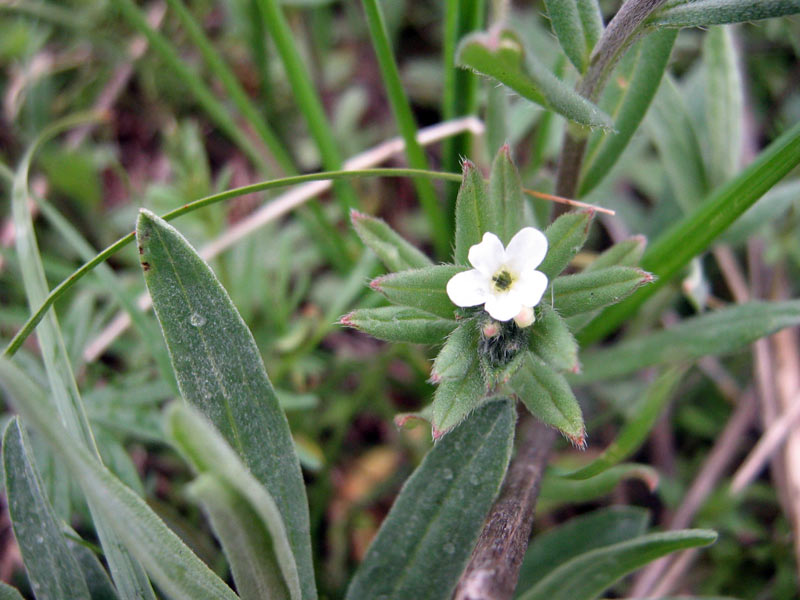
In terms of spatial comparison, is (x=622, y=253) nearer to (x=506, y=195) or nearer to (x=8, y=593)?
(x=506, y=195)

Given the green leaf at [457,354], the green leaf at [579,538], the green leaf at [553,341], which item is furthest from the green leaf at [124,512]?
the green leaf at [579,538]

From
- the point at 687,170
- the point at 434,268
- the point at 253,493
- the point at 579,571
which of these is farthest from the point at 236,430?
the point at 687,170

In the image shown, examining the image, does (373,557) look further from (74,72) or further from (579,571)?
(74,72)

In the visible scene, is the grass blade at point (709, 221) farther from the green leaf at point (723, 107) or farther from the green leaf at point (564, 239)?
the green leaf at point (564, 239)

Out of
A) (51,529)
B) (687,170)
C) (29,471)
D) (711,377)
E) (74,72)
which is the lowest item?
(51,529)

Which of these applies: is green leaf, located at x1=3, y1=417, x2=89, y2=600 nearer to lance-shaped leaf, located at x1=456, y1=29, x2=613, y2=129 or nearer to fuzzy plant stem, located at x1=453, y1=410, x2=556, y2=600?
fuzzy plant stem, located at x1=453, y1=410, x2=556, y2=600

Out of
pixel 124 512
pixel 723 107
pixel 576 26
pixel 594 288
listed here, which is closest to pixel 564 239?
pixel 594 288

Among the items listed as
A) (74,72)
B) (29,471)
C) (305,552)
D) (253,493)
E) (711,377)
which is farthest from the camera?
(74,72)

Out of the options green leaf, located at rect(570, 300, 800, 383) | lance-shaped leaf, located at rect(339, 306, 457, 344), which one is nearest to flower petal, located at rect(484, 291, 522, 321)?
lance-shaped leaf, located at rect(339, 306, 457, 344)
